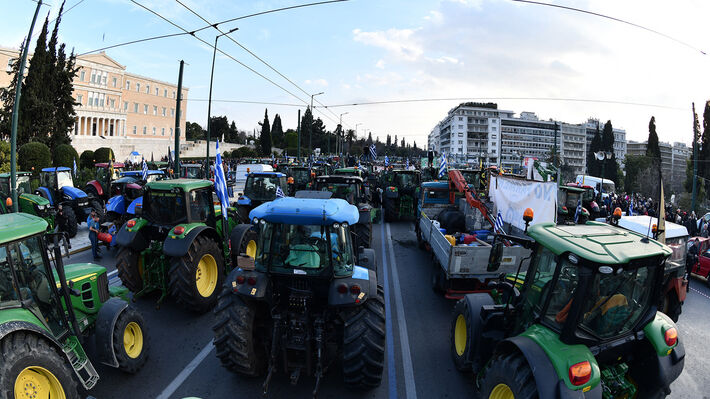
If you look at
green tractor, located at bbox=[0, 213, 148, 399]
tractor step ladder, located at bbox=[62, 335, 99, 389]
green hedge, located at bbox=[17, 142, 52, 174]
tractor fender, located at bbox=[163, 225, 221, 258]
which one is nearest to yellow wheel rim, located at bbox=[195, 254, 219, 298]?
tractor fender, located at bbox=[163, 225, 221, 258]

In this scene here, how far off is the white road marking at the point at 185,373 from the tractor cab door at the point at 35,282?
140 centimetres

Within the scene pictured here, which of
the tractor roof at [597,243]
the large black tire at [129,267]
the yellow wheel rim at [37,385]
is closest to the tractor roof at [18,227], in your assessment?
the yellow wheel rim at [37,385]

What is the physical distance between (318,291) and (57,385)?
2688 millimetres

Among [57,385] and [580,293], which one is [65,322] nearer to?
[57,385]

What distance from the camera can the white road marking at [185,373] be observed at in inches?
187

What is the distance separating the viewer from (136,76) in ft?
211

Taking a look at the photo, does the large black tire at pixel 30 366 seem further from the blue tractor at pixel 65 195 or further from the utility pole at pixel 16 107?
the blue tractor at pixel 65 195

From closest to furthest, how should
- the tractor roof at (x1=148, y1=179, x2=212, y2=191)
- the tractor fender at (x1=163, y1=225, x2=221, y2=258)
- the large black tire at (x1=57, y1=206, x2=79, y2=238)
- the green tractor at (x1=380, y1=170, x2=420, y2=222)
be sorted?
the tractor fender at (x1=163, y1=225, x2=221, y2=258) < the tractor roof at (x1=148, y1=179, x2=212, y2=191) < the large black tire at (x1=57, y1=206, x2=79, y2=238) < the green tractor at (x1=380, y1=170, x2=420, y2=222)

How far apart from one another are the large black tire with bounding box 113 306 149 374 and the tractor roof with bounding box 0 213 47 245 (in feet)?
5.35

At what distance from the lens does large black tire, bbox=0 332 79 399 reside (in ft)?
10.0

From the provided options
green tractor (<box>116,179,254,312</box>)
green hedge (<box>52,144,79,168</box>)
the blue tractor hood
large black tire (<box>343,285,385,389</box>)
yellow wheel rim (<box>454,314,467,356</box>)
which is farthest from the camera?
green hedge (<box>52,144,79,168</box>)

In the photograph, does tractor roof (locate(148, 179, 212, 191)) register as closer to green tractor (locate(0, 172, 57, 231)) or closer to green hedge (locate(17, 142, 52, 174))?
green tractor (locate(0, 172, 57, 231))

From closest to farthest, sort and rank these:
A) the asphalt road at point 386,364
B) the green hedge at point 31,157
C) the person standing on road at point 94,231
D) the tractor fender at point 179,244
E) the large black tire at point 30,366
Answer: the large black tire at point 30,366 → the asphalt road at point 386,364 → the tractor fender at point 179,244 → the person standing on road at point 94,231 → the green hedge at point 31,157

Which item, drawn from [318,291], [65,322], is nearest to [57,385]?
[65,322]
